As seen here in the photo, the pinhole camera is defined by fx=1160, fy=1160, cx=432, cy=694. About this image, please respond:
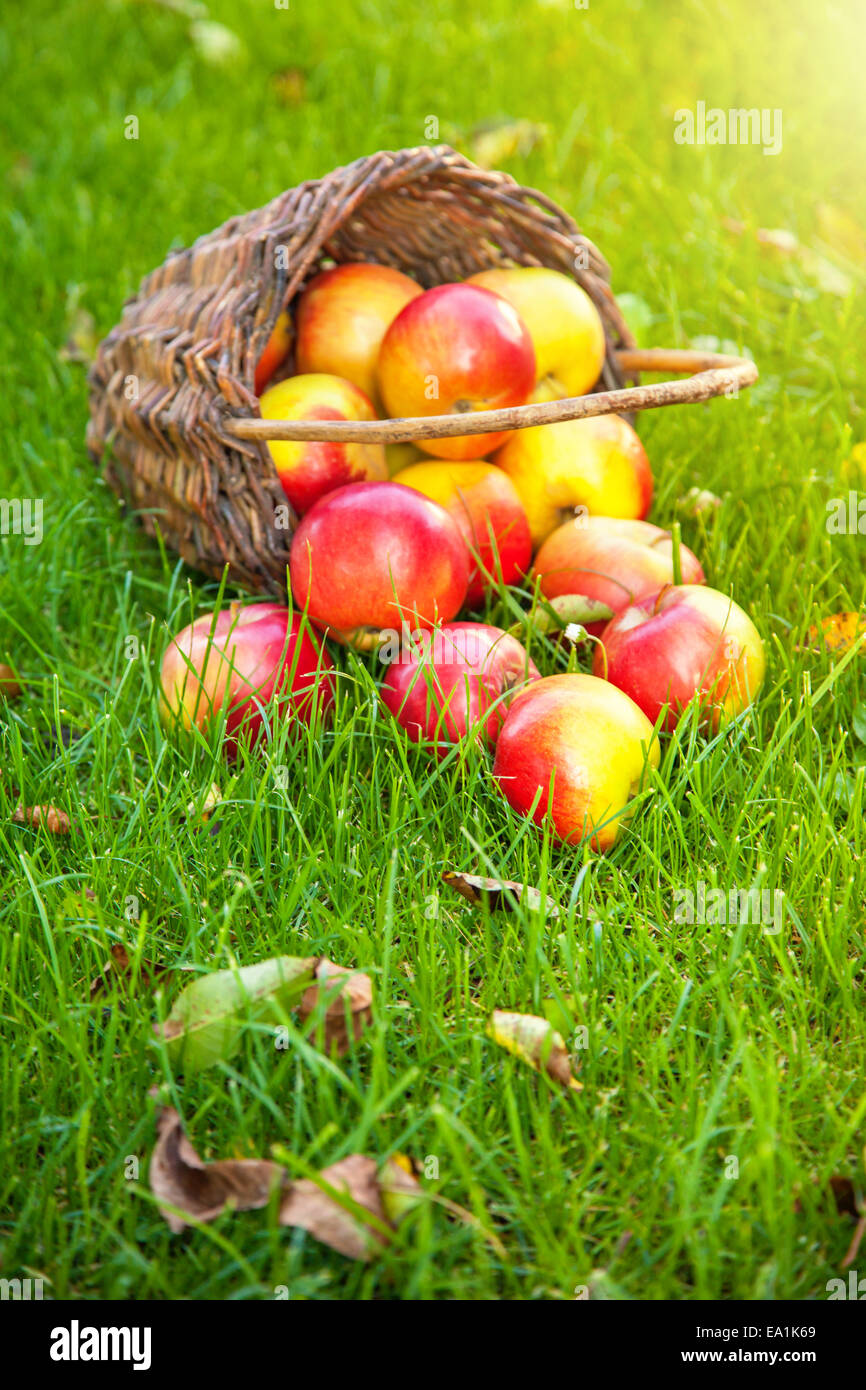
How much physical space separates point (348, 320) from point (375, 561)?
2.25ft

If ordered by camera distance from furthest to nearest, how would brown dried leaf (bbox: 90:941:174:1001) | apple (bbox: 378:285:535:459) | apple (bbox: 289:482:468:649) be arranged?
apple (bbox: 378:285:535:459), apple (bbox: 289:482:468:649), brown dried leaf (bbox: 90:941:174:1001)

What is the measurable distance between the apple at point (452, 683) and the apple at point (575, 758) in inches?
3.5

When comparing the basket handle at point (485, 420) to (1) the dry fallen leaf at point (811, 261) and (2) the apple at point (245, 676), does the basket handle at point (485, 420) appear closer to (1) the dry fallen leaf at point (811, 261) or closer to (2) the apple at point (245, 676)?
(2) the apple at point (245, 676)

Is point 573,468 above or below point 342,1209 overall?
above

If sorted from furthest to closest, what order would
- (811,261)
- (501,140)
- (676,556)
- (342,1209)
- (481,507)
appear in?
(501,140), (811,261), (481,507), (676,556), (342,1209)

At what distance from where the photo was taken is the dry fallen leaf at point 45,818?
5.59 feet

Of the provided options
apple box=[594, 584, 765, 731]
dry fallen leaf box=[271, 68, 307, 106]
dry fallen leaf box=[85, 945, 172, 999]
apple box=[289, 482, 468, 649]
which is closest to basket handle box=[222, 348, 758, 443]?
apple box=[289, 482, 468, 649]

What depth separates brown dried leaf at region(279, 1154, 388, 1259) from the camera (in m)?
1.12

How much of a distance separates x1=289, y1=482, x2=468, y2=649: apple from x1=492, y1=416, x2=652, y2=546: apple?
Result: 356 mm

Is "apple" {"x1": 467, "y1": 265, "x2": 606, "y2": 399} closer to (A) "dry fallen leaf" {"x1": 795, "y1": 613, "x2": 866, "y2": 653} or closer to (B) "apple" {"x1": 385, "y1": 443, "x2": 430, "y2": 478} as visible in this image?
(B) "apple" {"x1": 385, "y1": 443, "x2": 430, "y2": 478}

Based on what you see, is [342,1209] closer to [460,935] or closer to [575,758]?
[460,935]

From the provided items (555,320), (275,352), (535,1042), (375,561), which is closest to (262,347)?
(275,352)

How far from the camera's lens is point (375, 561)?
1892 mm
